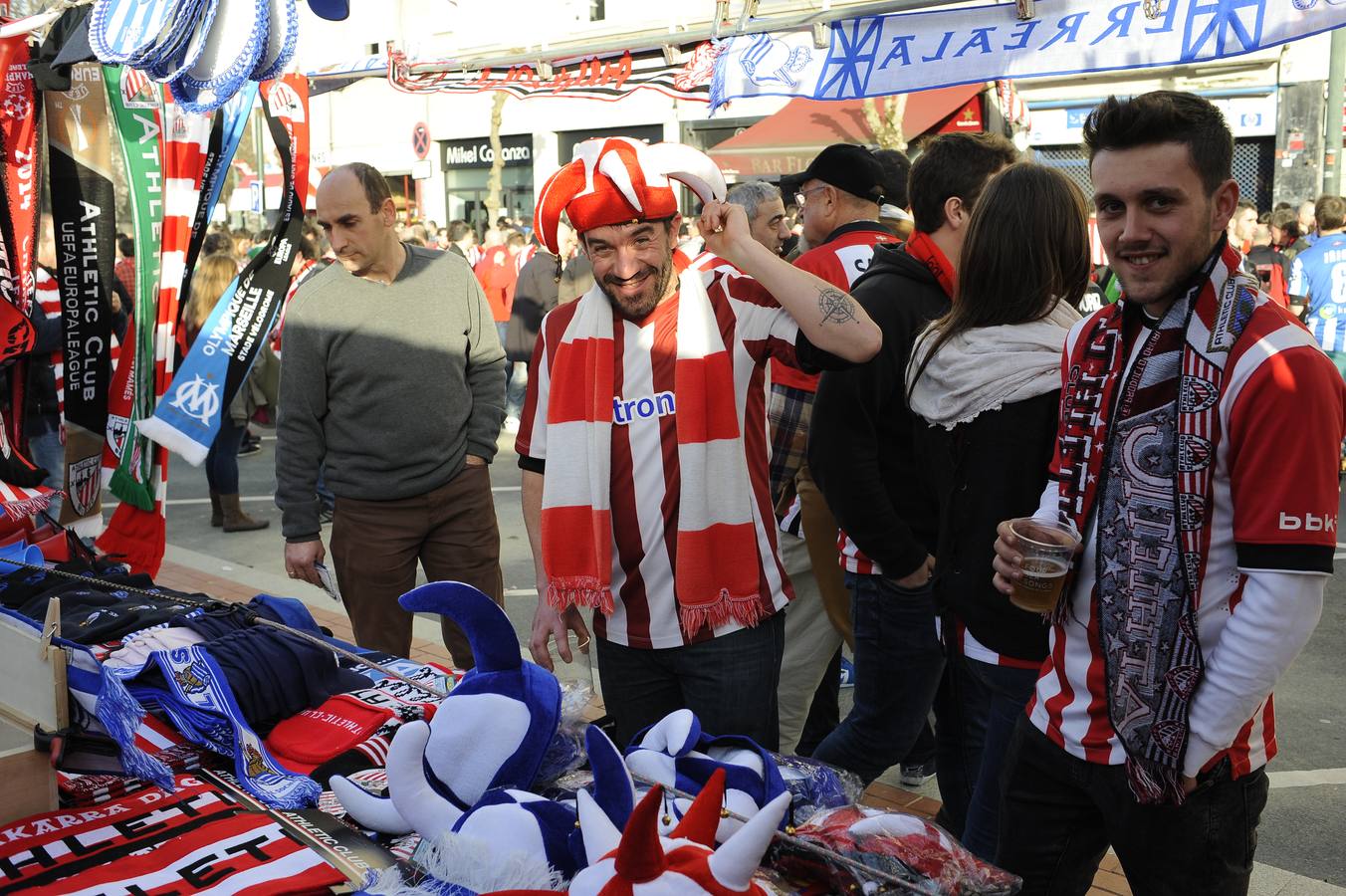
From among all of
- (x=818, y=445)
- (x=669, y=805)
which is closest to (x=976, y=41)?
(x=818, y=445)

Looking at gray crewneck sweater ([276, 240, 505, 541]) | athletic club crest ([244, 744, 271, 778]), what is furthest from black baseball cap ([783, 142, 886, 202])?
athletic club crest ([244, 744, 271, 778])

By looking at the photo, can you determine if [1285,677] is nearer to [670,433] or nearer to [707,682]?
[707,682]

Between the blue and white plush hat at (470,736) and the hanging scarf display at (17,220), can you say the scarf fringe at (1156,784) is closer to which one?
the blue and white plush hat at (470,736)

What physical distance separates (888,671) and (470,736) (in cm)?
158

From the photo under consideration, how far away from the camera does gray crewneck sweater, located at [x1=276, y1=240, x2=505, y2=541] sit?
4.05 meters

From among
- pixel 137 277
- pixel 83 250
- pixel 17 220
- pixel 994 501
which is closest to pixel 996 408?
pixel 994 501

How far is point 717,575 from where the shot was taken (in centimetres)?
271

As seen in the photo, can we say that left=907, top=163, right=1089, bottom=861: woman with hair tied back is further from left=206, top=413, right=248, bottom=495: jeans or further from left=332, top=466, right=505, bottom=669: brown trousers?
left=206, top=413, right=248, bottom=495: jeans

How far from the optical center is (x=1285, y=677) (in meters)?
5.30

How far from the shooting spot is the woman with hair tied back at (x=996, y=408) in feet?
8.55

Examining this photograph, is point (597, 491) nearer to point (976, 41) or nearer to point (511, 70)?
point (976, 41)

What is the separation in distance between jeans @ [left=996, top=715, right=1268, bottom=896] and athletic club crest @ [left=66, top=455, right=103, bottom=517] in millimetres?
3598

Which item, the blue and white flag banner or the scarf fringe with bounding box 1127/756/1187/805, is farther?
the blue and white flag banner

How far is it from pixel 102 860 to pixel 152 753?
0.43 metres
